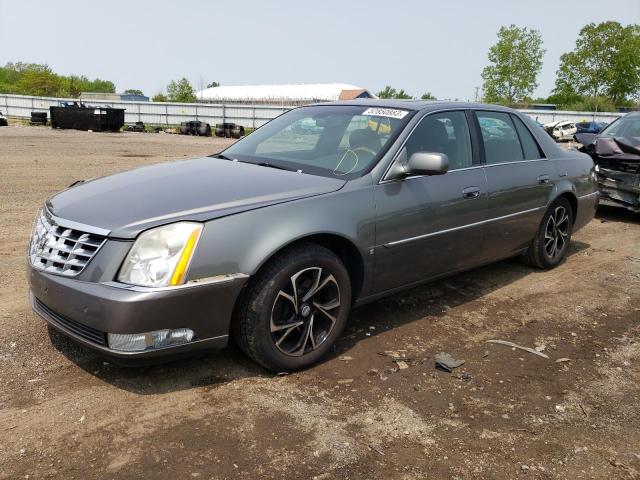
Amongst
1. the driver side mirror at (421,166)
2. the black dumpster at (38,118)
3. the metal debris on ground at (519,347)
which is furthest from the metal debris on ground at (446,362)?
the black dumpster at (38,118)

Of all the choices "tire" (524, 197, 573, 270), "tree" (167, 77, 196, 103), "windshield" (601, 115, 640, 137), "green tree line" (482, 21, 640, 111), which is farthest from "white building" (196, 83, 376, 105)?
"tire" (524, 197, 573, 270)

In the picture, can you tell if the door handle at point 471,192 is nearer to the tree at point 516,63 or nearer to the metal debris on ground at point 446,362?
the metal debris on ground at point 446,362

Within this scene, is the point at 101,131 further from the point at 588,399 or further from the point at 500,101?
the point at 500,101

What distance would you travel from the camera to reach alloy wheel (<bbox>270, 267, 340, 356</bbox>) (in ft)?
10.7

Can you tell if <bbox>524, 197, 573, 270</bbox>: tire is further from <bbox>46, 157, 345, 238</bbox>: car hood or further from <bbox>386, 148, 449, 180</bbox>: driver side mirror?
<bbox>46, 157, 345, 238</bbox>: car hood

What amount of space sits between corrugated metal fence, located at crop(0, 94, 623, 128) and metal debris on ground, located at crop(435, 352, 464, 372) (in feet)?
134

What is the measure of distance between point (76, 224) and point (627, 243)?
21.7 feet

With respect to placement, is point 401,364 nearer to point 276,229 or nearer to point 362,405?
point 362,405

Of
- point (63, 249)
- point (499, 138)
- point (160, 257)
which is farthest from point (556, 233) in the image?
point (63, 249)

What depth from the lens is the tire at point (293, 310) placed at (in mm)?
3117

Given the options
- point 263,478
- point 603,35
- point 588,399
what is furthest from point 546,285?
point 603,35

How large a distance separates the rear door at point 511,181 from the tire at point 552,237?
0.23 meters

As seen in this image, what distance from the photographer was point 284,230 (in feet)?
10.4

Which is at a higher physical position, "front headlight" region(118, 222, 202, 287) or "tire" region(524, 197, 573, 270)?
"front headlight" region(118, 222, 202, 287)
